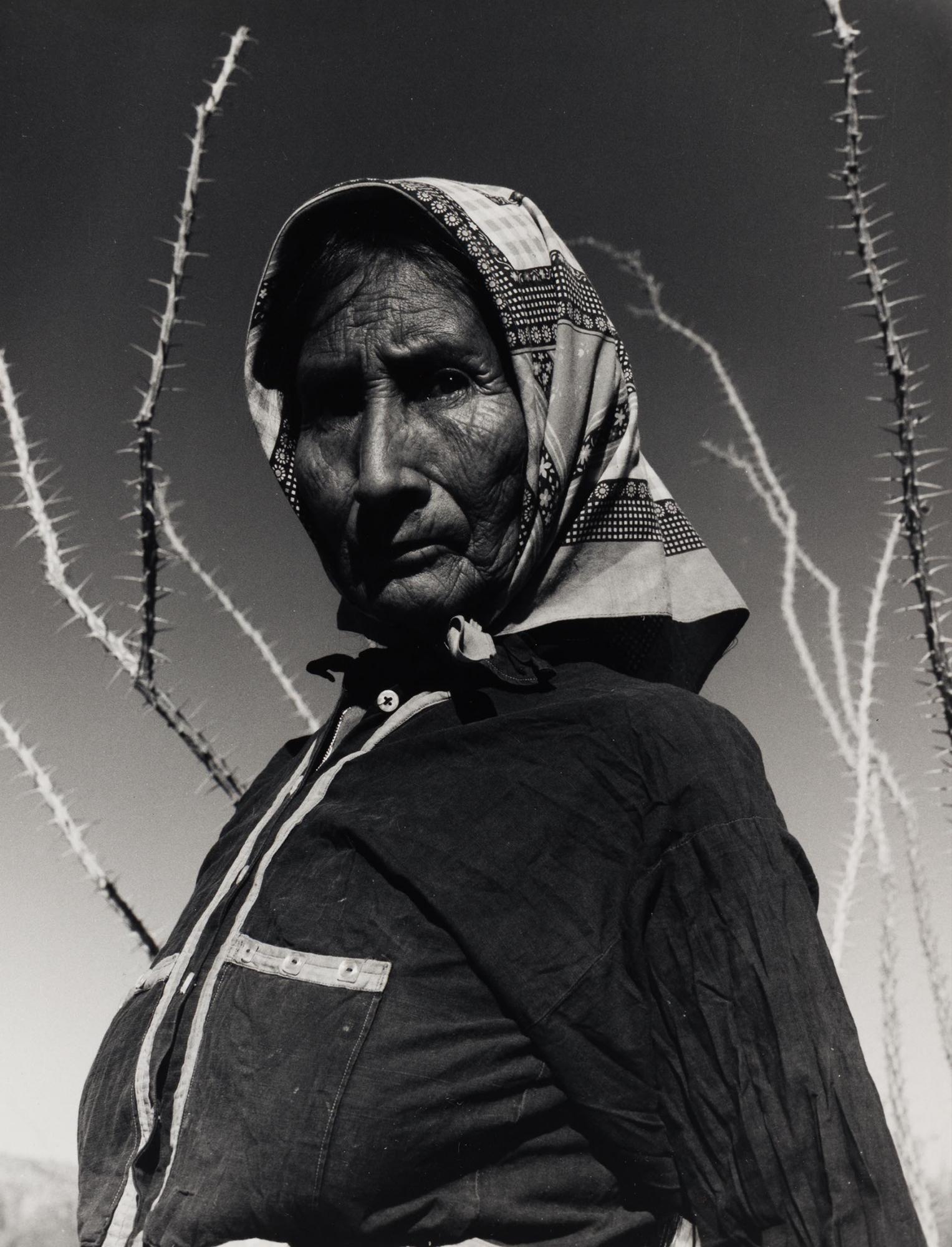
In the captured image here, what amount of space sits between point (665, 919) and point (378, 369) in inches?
33.0

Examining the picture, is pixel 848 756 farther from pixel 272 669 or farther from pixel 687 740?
pixel 687 740

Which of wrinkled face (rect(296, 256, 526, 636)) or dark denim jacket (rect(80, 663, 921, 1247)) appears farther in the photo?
wrinkled face (rect(296, 256, 526, 636))

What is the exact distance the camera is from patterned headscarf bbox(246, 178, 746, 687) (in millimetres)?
1844

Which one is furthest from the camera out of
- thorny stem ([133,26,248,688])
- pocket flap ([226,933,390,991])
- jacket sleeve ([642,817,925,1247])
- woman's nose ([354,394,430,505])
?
thorny stem ([133,26,248,688])

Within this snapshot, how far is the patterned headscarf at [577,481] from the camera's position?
184cm

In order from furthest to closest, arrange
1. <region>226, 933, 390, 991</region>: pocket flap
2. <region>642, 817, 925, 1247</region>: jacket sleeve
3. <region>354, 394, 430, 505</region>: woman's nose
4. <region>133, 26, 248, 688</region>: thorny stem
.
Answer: <region>133, 26, 248, 688</region>: thorny stem < <region>354, 394, 430, 505</region>: woman's nose < <region>226, 933, 390, 991</region>: pocket flap < <region>642, 817, 925, 1247</region>: jacket sleeve

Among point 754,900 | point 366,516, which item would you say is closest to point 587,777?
point 754,900

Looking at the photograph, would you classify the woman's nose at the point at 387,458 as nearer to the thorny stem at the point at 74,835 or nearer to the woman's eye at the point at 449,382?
the woman's eye at the point at 449,382

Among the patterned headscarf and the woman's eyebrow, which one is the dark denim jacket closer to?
the patterned headscarf

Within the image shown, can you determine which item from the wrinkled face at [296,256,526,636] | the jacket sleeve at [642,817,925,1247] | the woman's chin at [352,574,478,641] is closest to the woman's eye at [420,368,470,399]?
the wrinkled face at [296,256,526,636]

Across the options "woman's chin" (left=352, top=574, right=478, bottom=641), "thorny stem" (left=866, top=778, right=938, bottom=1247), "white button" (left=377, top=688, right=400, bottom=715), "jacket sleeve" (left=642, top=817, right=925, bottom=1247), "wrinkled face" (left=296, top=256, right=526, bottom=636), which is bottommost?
"thorny stem" (left=866, top=778, right=938, bottom=1247)

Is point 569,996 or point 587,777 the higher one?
point 587,777

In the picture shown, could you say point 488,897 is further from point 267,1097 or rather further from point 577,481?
point 577,481

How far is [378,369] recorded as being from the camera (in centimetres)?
185
